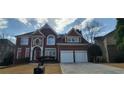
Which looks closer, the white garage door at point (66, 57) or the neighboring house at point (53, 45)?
the neighboring house at point (53, 45)

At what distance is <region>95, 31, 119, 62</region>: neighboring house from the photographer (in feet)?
26.0

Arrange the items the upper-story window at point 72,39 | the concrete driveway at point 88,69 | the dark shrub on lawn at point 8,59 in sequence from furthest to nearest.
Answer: the upper-story window at point 72,39
the dark shrub on lawn at point 8,59
the concrete driveway at point 88,69

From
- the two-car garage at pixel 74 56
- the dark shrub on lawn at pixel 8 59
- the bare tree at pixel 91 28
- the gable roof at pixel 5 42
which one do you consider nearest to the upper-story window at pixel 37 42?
the gable roof at pixel 5 42

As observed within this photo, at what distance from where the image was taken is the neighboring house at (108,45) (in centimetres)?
792

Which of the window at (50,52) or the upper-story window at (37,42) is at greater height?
the upper-story window at (37,42)

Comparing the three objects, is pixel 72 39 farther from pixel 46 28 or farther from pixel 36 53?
pixel 36 53

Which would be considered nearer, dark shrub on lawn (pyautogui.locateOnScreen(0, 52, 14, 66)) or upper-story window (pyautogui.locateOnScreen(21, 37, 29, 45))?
dark shrub on lawn (pyautogui.locateOnScreen(0, 52, 14, 66))

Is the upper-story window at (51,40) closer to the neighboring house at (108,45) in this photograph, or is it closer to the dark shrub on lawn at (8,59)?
the dark shrub on lawn at (8,59)

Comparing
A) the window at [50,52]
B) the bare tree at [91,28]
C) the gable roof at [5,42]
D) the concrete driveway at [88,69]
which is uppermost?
the bare tree at [91,28]

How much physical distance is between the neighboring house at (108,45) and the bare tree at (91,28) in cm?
31

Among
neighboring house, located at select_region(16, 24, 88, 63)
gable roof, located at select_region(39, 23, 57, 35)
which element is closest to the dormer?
neighboring house, located at select_region(16, 24, 88, 63)

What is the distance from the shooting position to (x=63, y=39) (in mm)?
8375

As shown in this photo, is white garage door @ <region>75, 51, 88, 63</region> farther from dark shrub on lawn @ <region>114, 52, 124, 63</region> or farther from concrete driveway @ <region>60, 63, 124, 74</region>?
dark shrub on lawn @ <region>114, 52, 124, 63</region>
